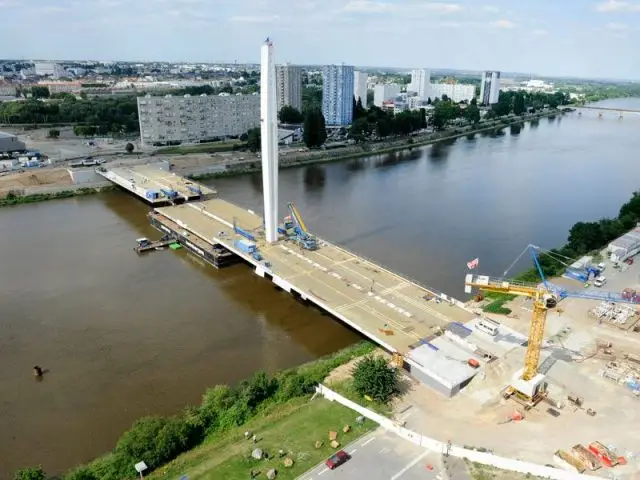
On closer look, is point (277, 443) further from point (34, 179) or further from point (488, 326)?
point (34, 179)

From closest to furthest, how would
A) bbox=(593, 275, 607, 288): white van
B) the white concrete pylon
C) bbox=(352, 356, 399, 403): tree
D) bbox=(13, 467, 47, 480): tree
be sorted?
bbox=(13, 467, 47, 480): tree < bbox=(352, 356, 399, 403): tree < bbox=(593, 275, 607, 288): white van < the white concrete pylon

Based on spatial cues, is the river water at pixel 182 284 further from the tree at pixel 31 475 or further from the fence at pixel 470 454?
the fence at pixel 470 454

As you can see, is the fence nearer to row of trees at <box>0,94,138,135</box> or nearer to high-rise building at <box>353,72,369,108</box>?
row of trees at <box>0,94,138,135</box>

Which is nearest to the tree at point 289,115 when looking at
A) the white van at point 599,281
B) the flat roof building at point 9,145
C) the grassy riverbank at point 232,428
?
the flat roof building at point 9,145

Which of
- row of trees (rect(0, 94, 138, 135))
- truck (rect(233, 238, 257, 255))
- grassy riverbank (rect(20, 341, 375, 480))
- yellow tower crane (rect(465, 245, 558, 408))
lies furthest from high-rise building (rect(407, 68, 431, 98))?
grassy riverbank (rect(20, 341, 375, 480))

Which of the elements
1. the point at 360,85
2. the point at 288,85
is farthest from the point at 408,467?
the point at 360,85

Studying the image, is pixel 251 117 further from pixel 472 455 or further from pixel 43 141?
pixel 472 455
